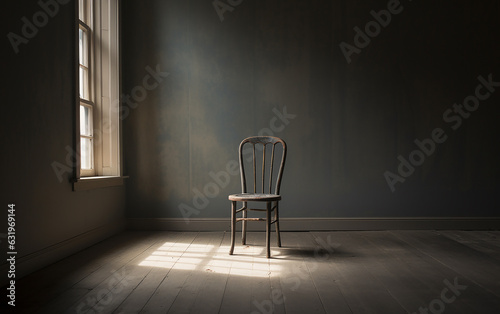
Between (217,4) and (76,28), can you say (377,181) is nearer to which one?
(217,4)

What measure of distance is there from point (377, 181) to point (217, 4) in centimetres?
230

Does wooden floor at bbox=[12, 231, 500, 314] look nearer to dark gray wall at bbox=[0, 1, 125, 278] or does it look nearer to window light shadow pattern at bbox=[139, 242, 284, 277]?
window light shadow pattern at bbox=[139, 242, 284, 277]

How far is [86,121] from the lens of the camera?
3457mm

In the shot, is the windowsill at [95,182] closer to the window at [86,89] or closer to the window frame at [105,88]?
the window frame at [105,88]

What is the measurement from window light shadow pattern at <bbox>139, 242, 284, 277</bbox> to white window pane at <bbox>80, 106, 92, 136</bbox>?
1.17 meters

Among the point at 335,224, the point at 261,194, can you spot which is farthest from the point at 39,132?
the point at 335,224

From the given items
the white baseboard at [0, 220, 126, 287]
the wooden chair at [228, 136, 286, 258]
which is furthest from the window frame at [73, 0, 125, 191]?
the wooden chair at [228, 136, 286, 258]

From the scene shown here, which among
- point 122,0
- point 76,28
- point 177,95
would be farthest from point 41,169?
point 122,0

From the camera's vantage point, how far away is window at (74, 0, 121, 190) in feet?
11.3

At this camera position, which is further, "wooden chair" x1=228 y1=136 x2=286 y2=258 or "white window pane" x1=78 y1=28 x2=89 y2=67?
"white window pane" x1=78 y1=28 x2=89 y2=67

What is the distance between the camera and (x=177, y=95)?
394 cm

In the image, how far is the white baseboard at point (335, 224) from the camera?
3.91 m

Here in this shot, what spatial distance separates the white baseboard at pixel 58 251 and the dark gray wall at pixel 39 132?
0.04 feet

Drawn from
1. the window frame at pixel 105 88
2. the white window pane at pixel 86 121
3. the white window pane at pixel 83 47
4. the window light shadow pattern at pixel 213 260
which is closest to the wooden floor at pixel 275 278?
the window light shadow pattern at pixel 213 260
